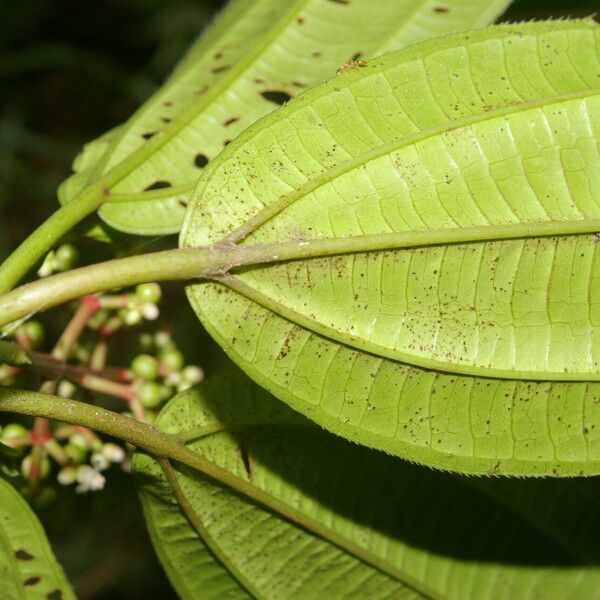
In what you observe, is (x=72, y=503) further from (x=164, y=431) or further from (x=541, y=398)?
(x=541, y=398)

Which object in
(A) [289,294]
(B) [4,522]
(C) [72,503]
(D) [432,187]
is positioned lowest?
(C) [72,503]

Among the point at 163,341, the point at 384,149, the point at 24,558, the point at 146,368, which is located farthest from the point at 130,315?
the point at 384,149

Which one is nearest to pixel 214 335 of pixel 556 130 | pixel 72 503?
pixel 556 130

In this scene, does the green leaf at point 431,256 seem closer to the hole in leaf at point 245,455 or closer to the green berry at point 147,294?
the hole in leaf at point 245,455

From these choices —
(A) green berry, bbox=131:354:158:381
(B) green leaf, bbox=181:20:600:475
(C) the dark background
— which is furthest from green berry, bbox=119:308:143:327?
(C) the dark background

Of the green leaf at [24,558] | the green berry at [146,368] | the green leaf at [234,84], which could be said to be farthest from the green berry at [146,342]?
the green leaf at [24,558]
